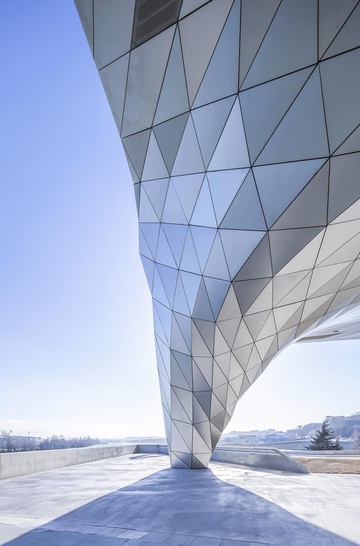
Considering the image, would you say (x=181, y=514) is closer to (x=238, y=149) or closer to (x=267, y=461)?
(x=238, y=149)

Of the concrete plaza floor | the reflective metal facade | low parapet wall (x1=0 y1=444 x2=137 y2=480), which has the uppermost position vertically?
the reflective metal facade

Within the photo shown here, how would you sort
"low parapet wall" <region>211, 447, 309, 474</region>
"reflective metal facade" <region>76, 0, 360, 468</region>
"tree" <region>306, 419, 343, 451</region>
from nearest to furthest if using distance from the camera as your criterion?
1. "reflective metal facade" <region>76, 0, 360, 468</region>
2. "low parapet wall" <region>211, 447, 309, 474</region>
3. "tree" <region>306, 419, 343, 451</region>

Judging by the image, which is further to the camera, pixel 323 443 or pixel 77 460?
pixel 323 443

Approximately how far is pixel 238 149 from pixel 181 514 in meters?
9.67

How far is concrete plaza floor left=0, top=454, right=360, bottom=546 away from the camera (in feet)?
20.5

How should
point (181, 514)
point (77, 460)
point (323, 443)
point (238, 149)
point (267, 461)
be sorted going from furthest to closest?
point (323, 443) < point (77, 460) < point (267, 461) < point (238, 149) < point (181, 514)

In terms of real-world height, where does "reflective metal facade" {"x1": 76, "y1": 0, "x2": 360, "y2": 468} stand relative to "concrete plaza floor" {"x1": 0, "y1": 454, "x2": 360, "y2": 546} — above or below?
above

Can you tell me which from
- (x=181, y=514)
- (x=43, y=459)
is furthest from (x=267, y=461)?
(x=181, y=514)

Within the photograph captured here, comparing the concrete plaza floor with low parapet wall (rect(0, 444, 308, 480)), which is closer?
the concrete plaza floor

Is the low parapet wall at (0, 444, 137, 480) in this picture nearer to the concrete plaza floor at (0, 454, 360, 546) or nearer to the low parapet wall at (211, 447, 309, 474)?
the concrete plaza floor at (0, 454, 360, 546)

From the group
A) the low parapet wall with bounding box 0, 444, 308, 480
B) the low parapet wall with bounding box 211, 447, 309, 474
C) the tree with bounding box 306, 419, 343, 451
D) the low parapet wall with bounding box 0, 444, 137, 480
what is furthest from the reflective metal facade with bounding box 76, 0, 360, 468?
the tree with bounding box 306, 419, 343, 451

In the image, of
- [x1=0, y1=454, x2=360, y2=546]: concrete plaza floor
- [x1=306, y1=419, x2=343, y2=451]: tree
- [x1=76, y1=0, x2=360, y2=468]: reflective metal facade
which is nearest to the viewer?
[x1=0, y1=454, x2=360, y2=546]: concrete plaza floor

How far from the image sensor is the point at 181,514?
807 centimetres

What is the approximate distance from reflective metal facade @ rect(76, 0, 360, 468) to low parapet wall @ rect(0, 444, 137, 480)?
1091 centimetres
